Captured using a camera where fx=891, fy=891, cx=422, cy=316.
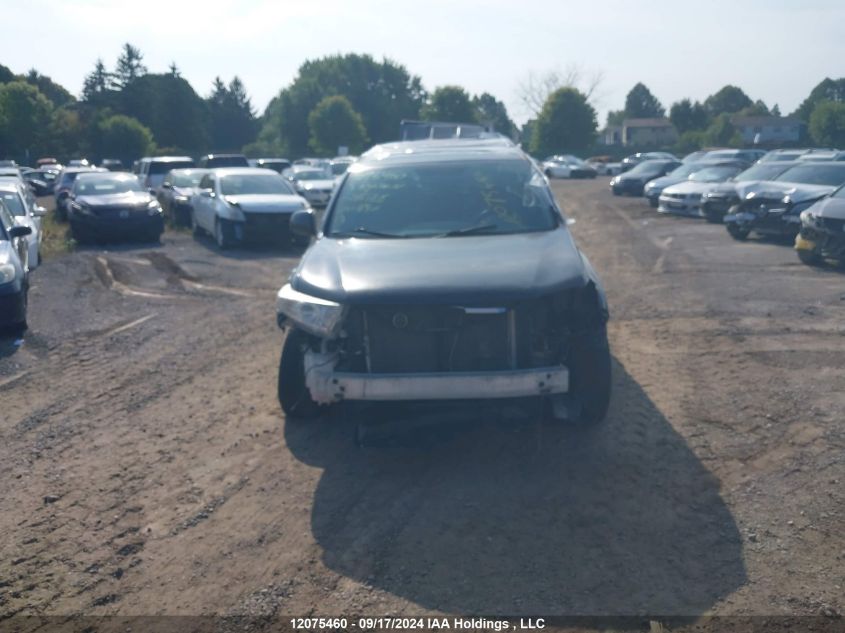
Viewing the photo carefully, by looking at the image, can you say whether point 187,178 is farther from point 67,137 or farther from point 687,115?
point 687,115

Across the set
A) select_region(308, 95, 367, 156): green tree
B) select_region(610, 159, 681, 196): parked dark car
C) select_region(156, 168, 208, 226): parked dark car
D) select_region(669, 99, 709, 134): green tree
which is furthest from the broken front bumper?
select_region(669, 99, 709, 134): green tree

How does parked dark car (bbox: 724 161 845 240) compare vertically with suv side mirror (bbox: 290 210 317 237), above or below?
below

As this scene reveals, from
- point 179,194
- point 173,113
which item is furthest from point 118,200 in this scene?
point 173,113

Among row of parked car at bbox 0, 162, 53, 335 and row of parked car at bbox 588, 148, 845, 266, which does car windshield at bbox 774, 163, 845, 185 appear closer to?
row of parked car at bbox 588, 148, 845, 266

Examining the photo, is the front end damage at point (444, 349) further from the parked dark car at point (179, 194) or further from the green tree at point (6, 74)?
the green tree at point (6, 74)

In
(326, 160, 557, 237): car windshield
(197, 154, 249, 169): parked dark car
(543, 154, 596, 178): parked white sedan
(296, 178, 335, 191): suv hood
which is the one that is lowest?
(543, 154, 596, 178): parked white sedan

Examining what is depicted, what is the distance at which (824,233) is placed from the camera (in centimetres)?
1278

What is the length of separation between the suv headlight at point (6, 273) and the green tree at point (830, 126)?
181 feet

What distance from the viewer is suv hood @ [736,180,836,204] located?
16.1 metres

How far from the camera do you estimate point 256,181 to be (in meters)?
19.0

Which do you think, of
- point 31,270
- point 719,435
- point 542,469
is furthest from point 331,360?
point 31,270

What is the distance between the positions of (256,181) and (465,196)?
12.8 meters

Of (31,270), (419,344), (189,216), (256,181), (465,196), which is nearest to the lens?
(419,344)

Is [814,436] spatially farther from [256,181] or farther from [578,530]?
[256,181]
